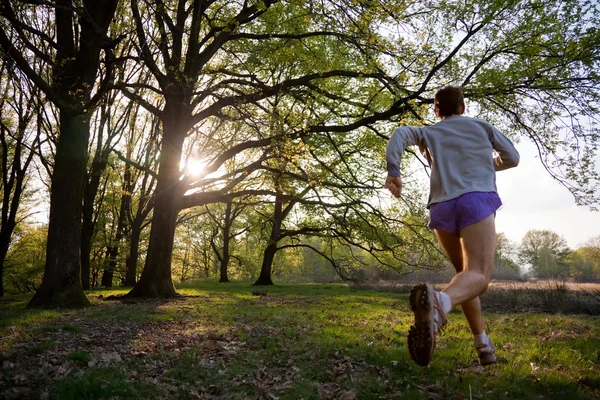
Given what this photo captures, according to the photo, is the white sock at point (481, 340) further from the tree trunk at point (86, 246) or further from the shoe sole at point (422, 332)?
the tree trunk at point (86, 246)

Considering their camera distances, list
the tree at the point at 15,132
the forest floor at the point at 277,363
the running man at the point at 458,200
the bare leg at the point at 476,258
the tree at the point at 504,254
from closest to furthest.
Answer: the running man at the point at 458,200 → the bare leg at the point at 476,258 → the forest floor at the point at 277,363 → the tree at the point at 15,132 → the tree at the point at 504,254

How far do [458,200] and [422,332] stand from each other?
3.63ft

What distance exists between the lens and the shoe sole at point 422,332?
258cm

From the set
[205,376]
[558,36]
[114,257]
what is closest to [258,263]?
[114,257]

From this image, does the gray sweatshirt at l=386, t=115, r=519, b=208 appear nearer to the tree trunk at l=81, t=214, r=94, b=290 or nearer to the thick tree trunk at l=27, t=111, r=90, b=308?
the thick tree trunk at l=27, t=111, r=90, b=308

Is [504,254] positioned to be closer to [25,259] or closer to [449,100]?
[25,259]

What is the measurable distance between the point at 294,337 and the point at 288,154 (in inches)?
238

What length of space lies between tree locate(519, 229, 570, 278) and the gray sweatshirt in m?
81.2

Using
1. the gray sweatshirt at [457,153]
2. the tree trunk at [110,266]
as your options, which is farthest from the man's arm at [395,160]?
the tree trunk at [110,266]

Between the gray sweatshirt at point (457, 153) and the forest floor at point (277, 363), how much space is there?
5.19ft

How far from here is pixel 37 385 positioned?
3299mm

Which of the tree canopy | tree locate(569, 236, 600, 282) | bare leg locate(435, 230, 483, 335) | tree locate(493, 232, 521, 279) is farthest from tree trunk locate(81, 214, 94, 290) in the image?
tree locate(569, 236, 600, 282)

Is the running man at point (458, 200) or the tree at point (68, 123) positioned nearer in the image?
the running man at point (458, 200)

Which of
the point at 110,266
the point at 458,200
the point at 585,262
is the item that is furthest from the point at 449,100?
the point at 585,262
